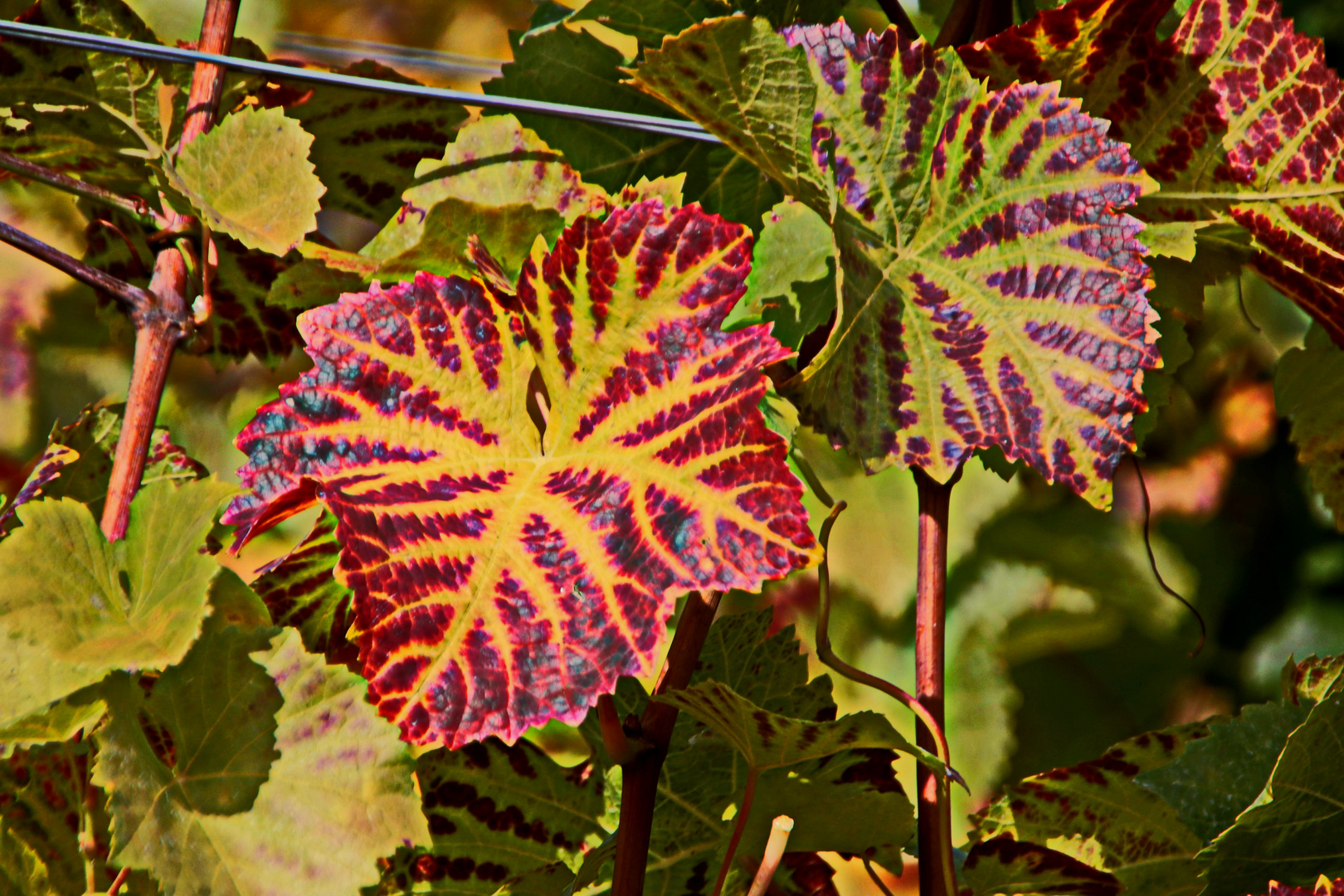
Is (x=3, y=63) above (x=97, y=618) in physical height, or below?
above

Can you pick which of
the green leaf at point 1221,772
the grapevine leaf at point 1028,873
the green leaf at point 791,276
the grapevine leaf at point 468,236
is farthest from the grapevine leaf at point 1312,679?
the grapevine leaf at point 468,236

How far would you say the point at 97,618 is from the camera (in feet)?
1.06

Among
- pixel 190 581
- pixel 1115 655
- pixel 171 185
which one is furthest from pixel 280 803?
pixel 1115 655

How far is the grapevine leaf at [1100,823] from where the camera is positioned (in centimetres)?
43

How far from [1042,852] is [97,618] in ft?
1.08

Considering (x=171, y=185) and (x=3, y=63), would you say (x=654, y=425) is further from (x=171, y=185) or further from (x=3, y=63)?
(x=3, y=63)

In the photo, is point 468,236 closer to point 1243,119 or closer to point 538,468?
point 538,468

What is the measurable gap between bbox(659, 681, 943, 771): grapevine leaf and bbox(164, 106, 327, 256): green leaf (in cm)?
22

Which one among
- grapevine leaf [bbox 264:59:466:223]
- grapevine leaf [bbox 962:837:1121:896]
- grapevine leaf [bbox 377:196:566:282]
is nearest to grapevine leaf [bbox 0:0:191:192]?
grapevine leaf [bbox 264:59:466:223]

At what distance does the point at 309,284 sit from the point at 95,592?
126mm

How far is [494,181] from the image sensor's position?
394mm

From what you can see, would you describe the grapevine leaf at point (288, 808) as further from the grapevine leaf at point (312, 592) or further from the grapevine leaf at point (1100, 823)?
the grapevine leaf at point (1100, 823)

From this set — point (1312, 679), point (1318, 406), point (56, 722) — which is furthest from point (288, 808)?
point (1318, 406)

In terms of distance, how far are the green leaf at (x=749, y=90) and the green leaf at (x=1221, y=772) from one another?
250 millimetres
